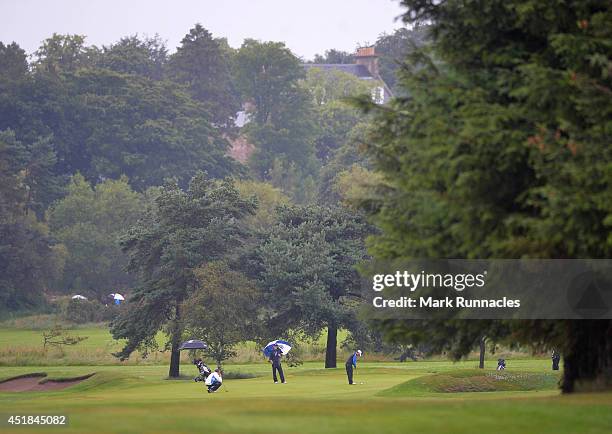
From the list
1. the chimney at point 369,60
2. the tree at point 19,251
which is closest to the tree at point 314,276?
the tree at point 19,251

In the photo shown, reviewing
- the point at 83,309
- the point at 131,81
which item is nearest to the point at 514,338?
the point at 83,309

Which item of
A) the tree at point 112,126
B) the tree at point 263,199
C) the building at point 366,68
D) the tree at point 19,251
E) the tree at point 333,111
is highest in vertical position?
the building at point 366,68

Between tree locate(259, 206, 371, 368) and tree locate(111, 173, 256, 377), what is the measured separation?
2581 millimetres

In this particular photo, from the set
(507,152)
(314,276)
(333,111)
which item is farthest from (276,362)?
(333,111)

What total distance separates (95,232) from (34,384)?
5295cm

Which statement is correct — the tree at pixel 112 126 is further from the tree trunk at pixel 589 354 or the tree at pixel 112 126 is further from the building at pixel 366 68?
the tree trunk at pixel 589 354

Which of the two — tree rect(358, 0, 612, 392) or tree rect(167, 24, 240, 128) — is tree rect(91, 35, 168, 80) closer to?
tree rect(167, 24, 240, 128)

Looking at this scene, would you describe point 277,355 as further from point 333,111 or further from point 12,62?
point 333,111

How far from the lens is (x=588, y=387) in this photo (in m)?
25.7

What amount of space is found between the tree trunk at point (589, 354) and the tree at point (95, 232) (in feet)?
241

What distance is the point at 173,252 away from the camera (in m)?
55.1

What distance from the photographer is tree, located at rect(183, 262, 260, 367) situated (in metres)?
52.8

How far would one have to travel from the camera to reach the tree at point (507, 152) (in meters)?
22.1

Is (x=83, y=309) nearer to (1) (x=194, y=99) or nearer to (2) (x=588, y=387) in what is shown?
(1) (x=194, y=99)
